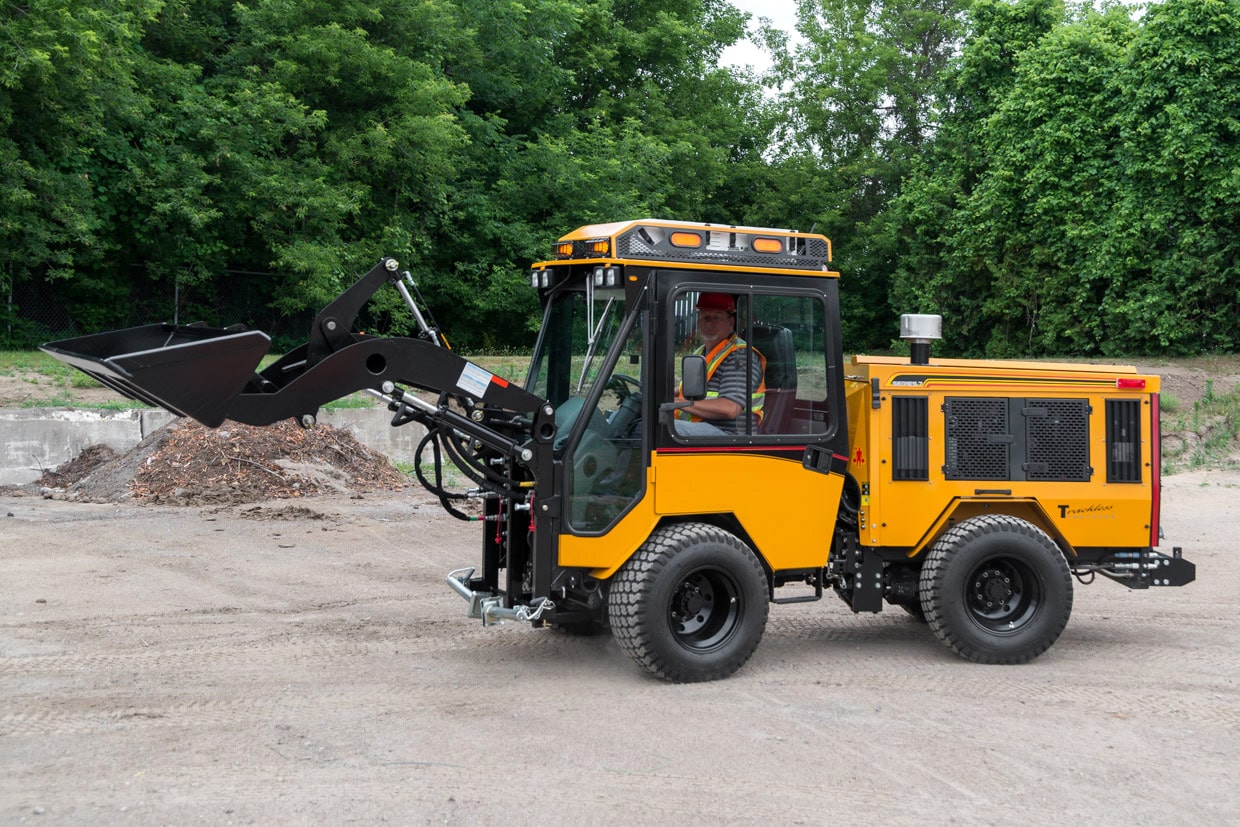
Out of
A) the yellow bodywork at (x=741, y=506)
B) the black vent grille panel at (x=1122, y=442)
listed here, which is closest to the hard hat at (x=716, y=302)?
the yellow bodywork at (x=741, y=506)

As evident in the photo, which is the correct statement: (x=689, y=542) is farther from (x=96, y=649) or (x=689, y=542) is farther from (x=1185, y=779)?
(x=96, y=649)

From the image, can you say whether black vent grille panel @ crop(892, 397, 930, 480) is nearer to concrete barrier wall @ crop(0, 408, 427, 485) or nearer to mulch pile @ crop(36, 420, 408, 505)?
concrete barrier wall @ crop(0, 408, 427, 485)

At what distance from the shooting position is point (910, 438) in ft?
23.7

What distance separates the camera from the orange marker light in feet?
22.3

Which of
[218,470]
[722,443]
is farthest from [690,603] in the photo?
[218,470]

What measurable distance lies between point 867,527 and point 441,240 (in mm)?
24031

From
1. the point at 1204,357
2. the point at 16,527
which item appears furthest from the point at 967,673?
the point at 1204,357

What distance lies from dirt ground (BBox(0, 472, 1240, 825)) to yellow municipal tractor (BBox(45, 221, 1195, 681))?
17.5 inches

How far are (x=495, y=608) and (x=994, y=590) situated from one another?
310cm

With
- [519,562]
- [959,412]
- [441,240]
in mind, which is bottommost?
[519,562]

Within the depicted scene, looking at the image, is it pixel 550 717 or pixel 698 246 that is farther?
pixel 698 246

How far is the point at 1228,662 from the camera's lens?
7.30 metres

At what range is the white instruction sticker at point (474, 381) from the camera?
6.39 meters

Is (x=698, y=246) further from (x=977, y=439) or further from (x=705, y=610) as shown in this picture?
(x=977, y=439)
